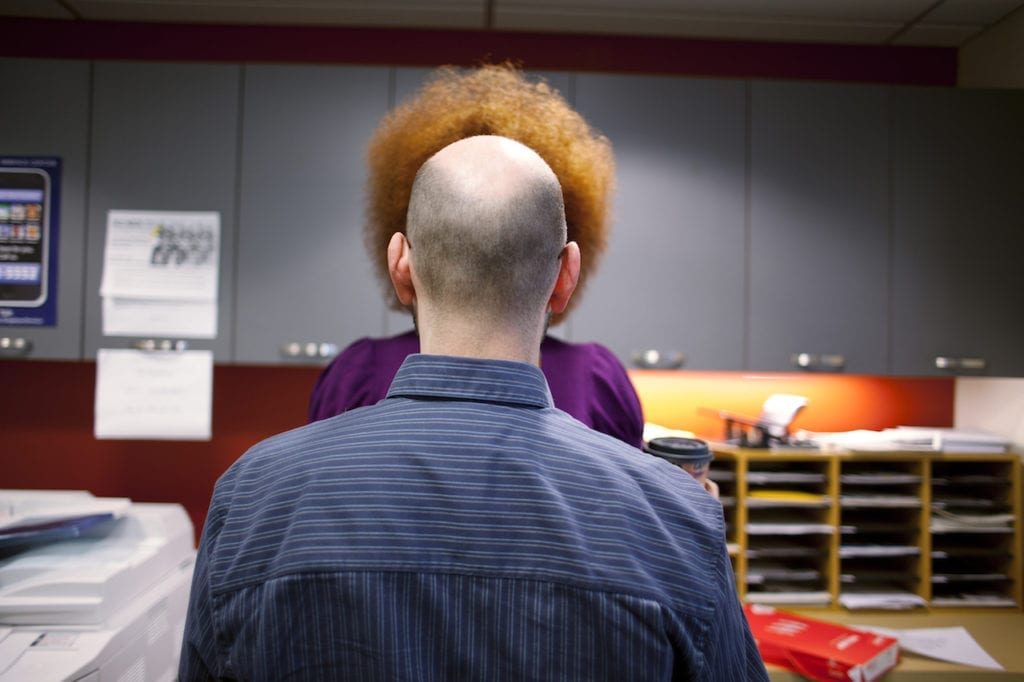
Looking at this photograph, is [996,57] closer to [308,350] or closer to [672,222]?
[672,222]

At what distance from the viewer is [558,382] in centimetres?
110

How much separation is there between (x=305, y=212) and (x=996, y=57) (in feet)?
7.98

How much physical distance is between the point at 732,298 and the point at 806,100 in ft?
2.20

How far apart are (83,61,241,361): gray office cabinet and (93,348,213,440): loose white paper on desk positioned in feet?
0.16

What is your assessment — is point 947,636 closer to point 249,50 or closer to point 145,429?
point 145,429

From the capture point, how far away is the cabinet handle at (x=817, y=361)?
6.47ft

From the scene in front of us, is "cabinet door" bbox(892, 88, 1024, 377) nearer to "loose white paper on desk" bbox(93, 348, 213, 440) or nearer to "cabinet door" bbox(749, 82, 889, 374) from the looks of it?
"cabinet door" bbox(749, 82, 889, 374)

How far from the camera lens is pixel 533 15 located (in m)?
2.27

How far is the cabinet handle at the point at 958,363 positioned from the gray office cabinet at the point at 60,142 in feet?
8.64

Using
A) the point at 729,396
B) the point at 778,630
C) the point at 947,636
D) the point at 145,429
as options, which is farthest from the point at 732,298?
the point at 145,429

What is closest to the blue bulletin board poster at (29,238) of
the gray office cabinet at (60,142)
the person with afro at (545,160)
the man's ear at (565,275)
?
the gray office cabinet at (60,142)

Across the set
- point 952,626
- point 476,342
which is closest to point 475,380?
point 476,342

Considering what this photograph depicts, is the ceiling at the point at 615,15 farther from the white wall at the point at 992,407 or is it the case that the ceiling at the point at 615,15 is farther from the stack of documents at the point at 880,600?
the stack of documents at the point at 880,600

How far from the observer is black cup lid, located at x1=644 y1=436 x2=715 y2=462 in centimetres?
95
